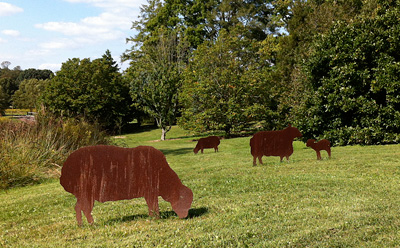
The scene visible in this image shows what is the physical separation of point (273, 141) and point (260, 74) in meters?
20.2

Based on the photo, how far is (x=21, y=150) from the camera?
468 inches

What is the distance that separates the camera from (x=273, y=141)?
10.4 metres

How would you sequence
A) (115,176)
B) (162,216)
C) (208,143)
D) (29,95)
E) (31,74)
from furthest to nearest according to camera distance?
1. (31,74)
2. (29,95)
3. (208,143)
4. (162,216)
5. (115,176)

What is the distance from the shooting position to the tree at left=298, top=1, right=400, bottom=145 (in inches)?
638

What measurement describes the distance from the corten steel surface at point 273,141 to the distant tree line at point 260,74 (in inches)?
302

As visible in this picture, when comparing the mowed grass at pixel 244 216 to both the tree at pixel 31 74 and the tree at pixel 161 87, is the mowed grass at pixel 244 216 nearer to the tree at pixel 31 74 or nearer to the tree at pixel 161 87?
the tree at pixel 161 87

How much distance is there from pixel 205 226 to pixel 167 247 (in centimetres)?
92

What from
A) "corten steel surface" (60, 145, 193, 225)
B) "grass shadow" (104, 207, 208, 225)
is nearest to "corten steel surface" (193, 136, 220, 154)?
"grass shadow" (104, 207, 208, 225)

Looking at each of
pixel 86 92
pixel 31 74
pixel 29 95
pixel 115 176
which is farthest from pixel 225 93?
pixel 31 74

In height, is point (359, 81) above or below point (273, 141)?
above

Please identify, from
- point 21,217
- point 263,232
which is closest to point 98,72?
point 21,217

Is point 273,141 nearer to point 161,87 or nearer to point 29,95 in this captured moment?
point 161,87

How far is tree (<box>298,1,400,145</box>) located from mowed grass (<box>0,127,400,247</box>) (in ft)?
25.5

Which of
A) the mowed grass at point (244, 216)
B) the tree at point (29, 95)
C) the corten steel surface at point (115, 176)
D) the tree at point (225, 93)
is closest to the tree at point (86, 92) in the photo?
the tree at point (225, 93)
